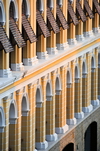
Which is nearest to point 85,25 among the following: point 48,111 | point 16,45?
point 48,111

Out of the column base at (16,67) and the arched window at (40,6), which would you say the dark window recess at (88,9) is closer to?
the arched window at (40,6)

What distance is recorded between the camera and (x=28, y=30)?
52.6 meters

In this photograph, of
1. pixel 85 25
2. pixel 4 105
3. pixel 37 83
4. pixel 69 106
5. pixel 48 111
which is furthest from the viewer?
pixel 85 25

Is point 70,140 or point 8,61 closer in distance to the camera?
point 8,61

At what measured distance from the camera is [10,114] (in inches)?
2004

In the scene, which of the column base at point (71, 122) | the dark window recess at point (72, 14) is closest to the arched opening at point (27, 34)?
the dark window recess at point (72, 14)

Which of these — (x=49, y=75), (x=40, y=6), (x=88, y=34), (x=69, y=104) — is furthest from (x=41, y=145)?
(x=88, y=34)

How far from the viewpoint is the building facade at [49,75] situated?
164 ft

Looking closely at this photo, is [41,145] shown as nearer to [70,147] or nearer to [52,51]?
[52,51]

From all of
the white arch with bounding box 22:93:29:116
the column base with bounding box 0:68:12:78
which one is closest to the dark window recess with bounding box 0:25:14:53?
the column base with bounding box 0:68:12:78

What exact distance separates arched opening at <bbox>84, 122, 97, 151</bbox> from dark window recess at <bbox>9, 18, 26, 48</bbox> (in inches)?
751

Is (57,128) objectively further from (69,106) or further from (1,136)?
(1,136)

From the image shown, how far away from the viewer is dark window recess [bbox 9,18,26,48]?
49.9 m

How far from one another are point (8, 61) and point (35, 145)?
8.82 m
